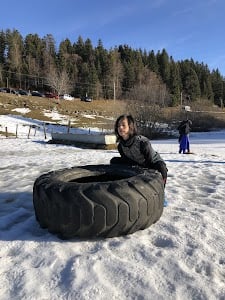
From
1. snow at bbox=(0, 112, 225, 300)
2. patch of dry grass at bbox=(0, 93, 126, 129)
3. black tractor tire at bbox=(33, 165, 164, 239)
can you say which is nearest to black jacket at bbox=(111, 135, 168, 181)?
snow at bbox=(0, 112, 225, 300)

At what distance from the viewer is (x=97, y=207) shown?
3.35 m

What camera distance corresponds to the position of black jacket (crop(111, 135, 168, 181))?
178 inches

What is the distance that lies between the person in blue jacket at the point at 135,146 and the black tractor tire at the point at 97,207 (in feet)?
2.44

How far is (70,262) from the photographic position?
2.97 meters

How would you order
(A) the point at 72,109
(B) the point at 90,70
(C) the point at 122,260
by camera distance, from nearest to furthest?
(C) the point at 122,260, (A) the point at 72,109, (B) the point at 90,70

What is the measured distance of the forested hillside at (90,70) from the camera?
8888 centimetres

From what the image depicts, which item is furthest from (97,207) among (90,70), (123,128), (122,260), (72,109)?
(90,70)

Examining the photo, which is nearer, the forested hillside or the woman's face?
the woman's face

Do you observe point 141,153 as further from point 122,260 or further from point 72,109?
point 72,109

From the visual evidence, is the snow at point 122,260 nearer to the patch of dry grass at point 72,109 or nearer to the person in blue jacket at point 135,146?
the person in blue jacket at point 135,146

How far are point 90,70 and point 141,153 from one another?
9136 cm

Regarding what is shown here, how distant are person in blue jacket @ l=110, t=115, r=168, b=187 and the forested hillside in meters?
72.5

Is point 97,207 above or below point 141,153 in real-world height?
below

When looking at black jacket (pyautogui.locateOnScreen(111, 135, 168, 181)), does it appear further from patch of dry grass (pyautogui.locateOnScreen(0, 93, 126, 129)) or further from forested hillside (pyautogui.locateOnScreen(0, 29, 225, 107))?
forested hillside (pyautogui.locateOnScreen(0, 29, 225, 107))
